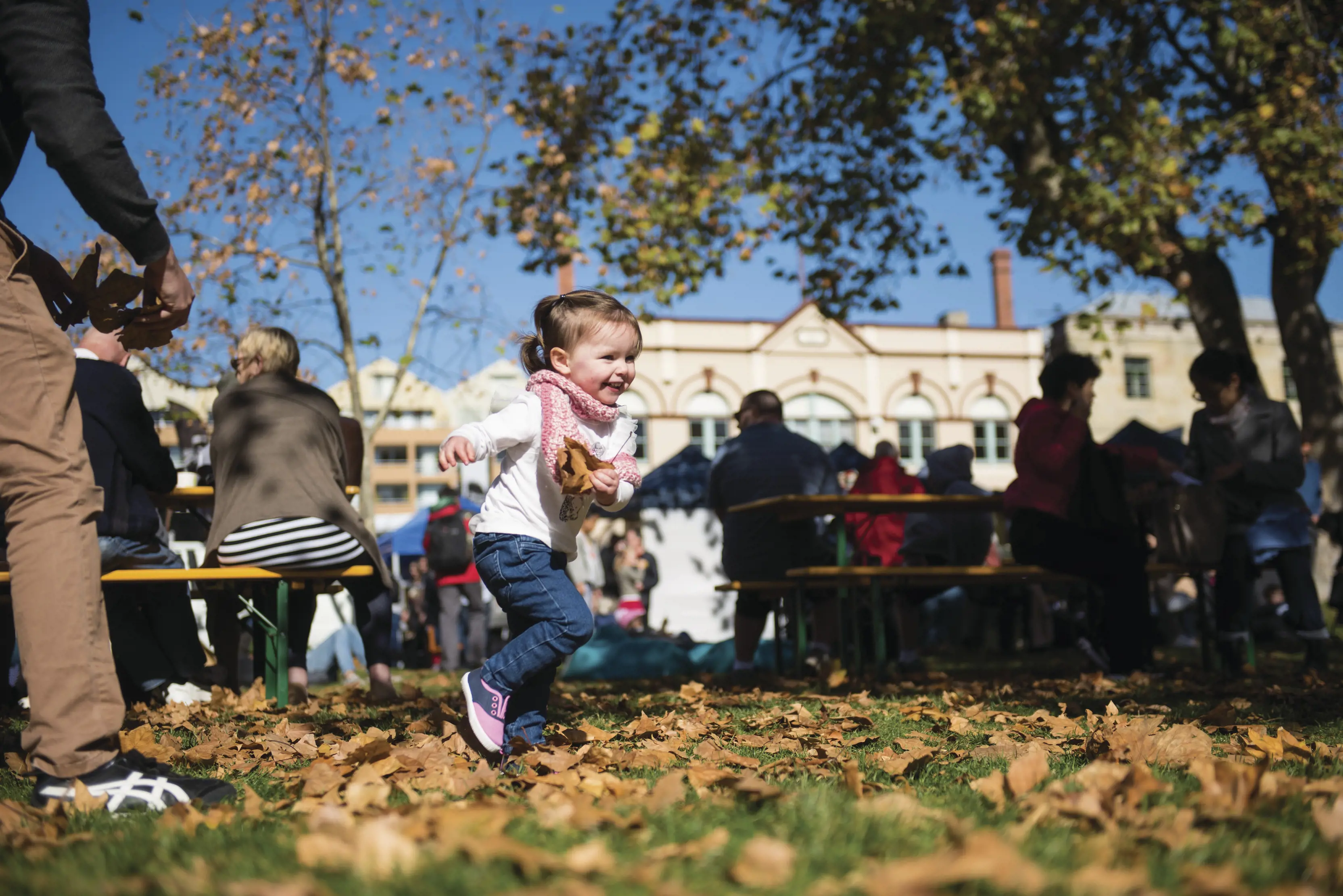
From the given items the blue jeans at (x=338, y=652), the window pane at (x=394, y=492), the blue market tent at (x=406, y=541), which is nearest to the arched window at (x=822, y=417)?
the blue market tent at (x=406, y=541)

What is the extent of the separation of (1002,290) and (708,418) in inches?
609

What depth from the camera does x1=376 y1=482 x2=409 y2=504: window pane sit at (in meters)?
80.2

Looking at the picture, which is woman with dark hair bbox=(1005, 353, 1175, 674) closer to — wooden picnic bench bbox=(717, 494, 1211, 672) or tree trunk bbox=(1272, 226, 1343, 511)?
wooden picnic bench bbox=(717, 494, 1211, 672)

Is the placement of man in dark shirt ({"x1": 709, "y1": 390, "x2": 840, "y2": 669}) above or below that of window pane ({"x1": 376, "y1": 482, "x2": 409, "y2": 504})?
below

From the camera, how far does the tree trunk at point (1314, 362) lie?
11.6m

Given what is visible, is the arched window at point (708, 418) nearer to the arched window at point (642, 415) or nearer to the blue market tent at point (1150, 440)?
the arched window at point (642, 415)

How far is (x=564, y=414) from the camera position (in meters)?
3.85

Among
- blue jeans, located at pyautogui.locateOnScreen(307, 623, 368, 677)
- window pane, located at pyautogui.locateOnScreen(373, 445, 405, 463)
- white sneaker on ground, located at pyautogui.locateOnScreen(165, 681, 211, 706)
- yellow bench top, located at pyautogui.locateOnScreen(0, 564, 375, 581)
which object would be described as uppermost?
window pane, located at pyautogui.locateOnScreen(373, 445, 405, 463)

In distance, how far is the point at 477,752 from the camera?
12.3 ft

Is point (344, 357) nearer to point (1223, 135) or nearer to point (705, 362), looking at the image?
point (1223, 135)

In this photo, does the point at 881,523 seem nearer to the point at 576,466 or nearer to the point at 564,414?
the point at 564,414

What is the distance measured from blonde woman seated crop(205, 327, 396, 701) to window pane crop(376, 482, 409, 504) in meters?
75.4

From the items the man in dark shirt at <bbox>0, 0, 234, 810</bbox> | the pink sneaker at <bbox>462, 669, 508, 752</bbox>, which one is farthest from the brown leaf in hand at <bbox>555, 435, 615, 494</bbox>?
the man in dark shirt at <bbox>0, 0, 234, 810</bbox>

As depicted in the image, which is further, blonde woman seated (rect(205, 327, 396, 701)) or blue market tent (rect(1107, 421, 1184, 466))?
blue market tent (rect(1107, 421, 1184, 466))
